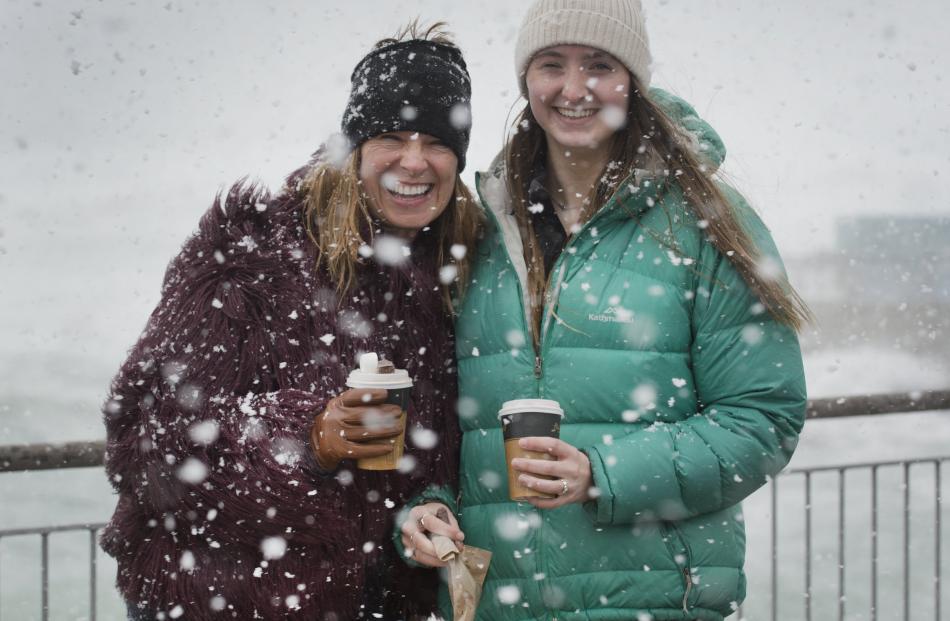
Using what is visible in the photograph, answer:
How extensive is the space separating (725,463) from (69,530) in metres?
2.77

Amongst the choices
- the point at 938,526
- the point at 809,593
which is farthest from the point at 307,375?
the point at 938,526

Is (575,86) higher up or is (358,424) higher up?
(575,86)

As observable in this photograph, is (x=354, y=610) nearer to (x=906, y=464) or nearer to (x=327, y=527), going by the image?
(x=327, y=527)

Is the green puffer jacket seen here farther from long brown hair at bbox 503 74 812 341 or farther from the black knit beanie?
the black knit beanie

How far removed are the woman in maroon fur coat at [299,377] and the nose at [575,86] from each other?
0.43m

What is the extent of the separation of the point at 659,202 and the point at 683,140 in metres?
0.21

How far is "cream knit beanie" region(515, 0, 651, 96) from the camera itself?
2.38 metres

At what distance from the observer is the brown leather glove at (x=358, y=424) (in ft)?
6.89

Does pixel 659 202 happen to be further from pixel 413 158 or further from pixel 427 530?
pixel 427 530

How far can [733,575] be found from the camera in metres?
2.27

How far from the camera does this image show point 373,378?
6.88 feet

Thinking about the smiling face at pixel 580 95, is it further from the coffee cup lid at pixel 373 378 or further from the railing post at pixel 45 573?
the railing post at pixel 45 573

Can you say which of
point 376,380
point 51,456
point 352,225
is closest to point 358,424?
point 376,380

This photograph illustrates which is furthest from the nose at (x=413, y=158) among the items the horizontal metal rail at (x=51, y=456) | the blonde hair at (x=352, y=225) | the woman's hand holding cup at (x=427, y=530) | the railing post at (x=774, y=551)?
the railing post at (x=774, y=551)
